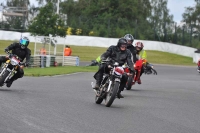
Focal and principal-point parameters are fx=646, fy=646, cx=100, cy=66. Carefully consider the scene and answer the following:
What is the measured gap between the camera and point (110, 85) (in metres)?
14.2

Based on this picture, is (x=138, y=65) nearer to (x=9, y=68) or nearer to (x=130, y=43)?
(x=130, y=43)

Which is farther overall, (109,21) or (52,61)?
(109,21)

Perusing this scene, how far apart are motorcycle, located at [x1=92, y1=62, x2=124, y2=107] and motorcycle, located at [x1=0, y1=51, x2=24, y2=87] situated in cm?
367

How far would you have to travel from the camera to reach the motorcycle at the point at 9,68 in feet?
57.8

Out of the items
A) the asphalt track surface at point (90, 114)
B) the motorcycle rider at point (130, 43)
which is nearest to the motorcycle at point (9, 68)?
the asphalt track surface at point (90, 114)

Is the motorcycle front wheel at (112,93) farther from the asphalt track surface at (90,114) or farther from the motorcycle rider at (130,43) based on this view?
the motorcycle rider at (130,43)

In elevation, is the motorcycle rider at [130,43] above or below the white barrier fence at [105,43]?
above

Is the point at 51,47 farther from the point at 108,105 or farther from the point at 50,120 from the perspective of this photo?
the point at 50,120

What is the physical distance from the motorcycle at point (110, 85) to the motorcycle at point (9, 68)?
367 cm

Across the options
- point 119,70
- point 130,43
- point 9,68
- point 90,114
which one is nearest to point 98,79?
point 119,70

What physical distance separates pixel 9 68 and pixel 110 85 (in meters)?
4.57

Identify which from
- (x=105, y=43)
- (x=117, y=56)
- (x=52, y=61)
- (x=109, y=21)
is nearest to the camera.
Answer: (x=117, y=56)

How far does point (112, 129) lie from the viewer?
10.3m

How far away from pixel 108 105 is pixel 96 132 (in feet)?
14.4
